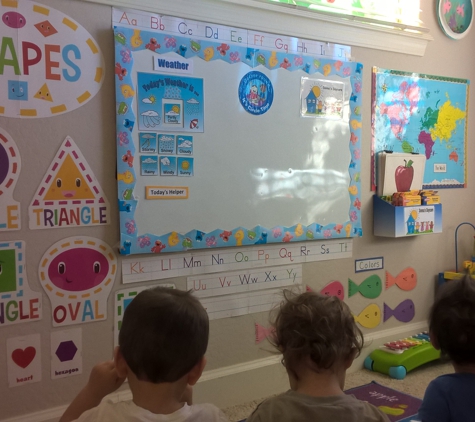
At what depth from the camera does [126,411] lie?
3.12 feet

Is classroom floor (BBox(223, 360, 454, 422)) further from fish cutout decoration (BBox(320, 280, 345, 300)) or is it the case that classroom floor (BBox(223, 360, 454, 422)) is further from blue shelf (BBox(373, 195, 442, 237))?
blue shelf (BBox(373, 195, 442, 237))

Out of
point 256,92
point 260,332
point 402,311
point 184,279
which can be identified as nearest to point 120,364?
point 184,279

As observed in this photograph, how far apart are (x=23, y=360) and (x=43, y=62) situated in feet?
3.50

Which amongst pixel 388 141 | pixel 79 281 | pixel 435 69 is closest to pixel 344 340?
pixel 79 281

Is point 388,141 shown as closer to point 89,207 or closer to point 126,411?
point 89,207

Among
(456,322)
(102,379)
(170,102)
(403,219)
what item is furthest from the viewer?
(403,219)

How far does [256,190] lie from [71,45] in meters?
0.97

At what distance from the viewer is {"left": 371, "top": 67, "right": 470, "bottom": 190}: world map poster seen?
2.83 meters

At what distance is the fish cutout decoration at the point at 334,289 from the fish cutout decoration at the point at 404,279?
1.16ft

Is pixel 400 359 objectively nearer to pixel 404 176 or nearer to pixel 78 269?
pixel 404 176

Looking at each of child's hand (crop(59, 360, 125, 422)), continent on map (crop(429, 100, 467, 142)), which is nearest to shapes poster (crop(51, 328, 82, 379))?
child's hand (crop(59, 360, 125, 422))

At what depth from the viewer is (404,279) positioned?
3.01 metres

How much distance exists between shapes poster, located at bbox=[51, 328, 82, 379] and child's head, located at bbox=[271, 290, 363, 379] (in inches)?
44.6

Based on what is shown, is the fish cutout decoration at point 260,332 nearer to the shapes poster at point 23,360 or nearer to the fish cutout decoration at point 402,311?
the fish cutout decoration at point 402,311
